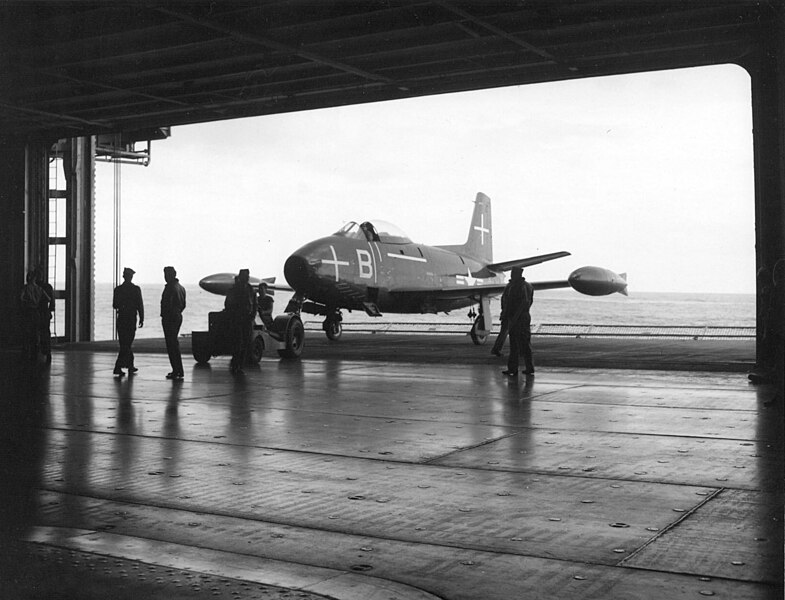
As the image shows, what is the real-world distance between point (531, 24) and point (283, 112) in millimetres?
7218

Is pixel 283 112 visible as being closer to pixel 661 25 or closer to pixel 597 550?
pixel 661 25

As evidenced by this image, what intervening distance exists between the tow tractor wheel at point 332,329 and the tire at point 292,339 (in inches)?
239

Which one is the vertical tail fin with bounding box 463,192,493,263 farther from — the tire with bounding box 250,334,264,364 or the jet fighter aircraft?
the tire with bounding box 250,334,264,364

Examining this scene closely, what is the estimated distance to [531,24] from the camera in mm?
13266

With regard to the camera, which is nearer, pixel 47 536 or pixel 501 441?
pixel 47 536

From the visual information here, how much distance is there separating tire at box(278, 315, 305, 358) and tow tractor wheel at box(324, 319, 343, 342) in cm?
608

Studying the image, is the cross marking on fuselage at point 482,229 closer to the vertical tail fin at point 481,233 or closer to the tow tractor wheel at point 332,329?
the vertical tail fin at point 481,233

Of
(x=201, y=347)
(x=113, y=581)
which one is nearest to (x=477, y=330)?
(x=201, y=347)

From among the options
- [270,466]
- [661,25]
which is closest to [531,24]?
[661,25]

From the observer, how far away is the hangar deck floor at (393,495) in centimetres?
358

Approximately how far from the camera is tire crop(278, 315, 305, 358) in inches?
674

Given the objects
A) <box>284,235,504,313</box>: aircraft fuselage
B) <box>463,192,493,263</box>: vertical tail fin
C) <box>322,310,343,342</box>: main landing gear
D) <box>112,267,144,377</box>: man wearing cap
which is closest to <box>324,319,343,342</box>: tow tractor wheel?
<box>322,310,343,342</box>: main landing gear

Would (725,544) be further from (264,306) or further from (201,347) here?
(264,306)

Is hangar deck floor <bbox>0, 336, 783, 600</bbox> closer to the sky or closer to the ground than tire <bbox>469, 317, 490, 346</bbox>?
closer to the ground
